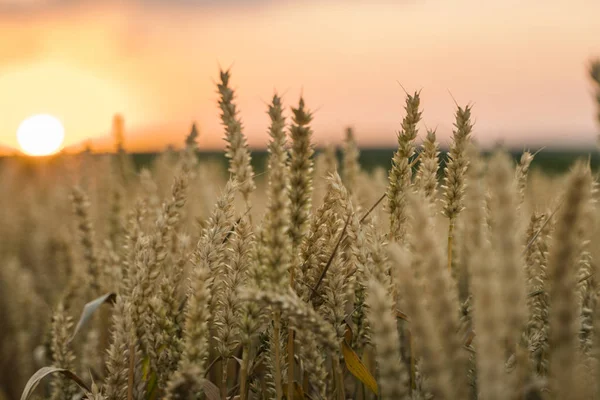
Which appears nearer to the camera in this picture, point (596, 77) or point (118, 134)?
point (596, 77)

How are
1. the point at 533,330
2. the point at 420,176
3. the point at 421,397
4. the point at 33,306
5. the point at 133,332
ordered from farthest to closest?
the point at 33,306 → the point at 533,330 → the point at 420,176 → the point at 133,332 → the point at 421,397

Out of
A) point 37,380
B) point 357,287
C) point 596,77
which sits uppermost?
point 596,77

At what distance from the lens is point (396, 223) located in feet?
5.26

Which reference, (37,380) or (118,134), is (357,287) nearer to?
(37,380)

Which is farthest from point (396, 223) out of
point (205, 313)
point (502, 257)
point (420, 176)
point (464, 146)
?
point (502, 257)

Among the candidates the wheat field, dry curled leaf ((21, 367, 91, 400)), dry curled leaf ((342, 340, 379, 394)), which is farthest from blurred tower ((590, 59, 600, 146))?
dry curled leaf ((21, 367, 91, 400))

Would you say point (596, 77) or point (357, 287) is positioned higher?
point (596, 77)

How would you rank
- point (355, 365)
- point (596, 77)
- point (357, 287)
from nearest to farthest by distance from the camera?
1. point (596, 77)
2. point (355, 365)
3. point (357, 287)

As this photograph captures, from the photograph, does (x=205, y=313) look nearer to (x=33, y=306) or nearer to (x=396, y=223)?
(x=396, y=223)

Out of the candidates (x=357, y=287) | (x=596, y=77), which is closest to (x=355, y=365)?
(x=357, y=287)

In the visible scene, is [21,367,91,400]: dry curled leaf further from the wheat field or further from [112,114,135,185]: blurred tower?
[112,114,135,185]: blurred tower

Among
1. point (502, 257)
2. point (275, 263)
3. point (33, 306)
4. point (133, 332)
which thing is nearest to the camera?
point (502, 257)

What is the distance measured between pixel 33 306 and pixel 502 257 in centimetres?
381

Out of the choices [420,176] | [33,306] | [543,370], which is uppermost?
[420,176]
